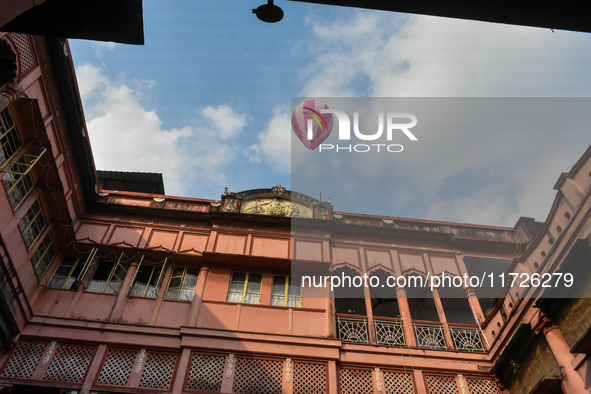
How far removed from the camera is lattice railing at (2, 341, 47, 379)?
366 inches

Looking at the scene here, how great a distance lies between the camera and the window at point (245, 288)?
Result: 11695 millimetres

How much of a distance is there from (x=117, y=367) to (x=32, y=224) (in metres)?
4.25

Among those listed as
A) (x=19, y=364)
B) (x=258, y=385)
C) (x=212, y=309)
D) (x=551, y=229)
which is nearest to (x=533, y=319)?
(x=551, y=229)

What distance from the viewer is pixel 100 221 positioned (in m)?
13.2

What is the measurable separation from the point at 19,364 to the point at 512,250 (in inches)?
A: 540

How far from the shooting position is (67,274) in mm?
11914

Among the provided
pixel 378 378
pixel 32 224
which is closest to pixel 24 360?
pixel 32 224

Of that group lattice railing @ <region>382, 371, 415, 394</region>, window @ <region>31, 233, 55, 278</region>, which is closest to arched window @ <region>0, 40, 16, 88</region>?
window @ <region>31, 233, 55, 278</region>

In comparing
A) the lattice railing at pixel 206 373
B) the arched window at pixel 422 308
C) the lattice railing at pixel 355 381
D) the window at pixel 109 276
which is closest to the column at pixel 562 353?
the lattice railing at pixel 355 381

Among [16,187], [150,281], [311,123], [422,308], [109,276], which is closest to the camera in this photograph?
[16,187]

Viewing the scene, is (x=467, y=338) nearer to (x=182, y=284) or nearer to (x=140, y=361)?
(x=182, y=284)

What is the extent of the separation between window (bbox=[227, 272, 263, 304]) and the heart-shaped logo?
4995 millimetres

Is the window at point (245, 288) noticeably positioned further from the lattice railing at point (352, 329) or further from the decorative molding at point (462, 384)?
the decorative molding at point (462, 384)

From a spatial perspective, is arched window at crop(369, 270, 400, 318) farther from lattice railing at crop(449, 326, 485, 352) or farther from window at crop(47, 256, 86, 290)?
window at crop(47, 256, 86, 290)
